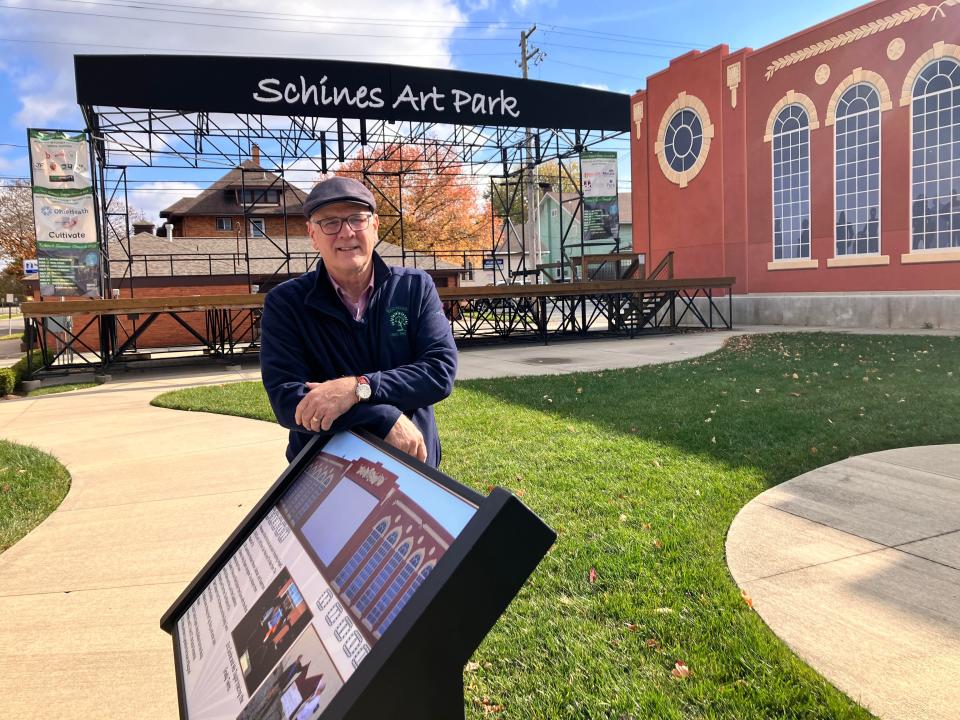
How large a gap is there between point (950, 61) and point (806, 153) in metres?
4.05

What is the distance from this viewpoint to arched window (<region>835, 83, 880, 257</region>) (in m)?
17.5

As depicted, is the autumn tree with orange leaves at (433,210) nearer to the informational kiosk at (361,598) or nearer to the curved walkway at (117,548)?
the curved walkway at (117,548)

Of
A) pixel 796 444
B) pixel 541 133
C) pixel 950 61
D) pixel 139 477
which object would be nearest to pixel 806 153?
pixel 950 61

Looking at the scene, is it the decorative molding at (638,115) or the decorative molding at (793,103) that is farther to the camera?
the decorative molding at (638,115)

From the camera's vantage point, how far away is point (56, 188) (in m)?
14.9

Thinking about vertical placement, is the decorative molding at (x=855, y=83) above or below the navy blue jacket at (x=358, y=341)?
above

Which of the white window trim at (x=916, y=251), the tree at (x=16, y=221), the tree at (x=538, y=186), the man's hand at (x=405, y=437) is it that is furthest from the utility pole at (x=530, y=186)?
the tree at (x=16, y=221)

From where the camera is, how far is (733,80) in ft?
68.2

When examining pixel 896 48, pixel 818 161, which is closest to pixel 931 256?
pixel 818 161

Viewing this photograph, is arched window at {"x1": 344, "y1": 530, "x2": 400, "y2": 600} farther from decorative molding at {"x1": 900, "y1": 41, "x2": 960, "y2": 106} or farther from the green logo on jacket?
decorative molding at {"x1": 900, "y1": 41, "x2": 960, "y2": 106}

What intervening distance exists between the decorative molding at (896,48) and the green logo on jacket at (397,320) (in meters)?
19.5

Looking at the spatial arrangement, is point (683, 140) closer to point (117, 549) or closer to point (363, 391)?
point (117, 549)

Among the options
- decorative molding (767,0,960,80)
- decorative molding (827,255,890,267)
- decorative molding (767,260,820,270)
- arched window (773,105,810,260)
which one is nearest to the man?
decorative molding (827,255,890,267)

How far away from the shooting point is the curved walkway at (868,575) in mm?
2566
